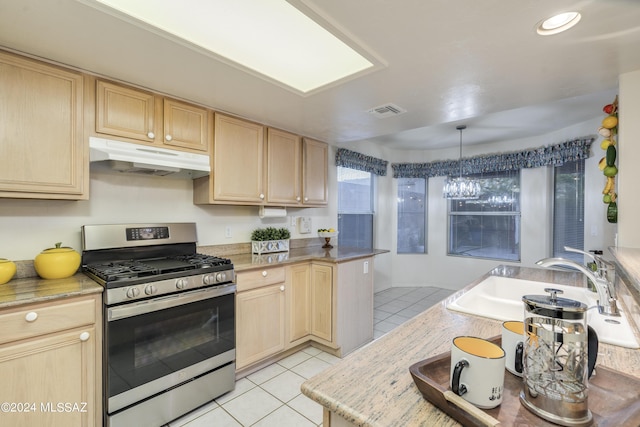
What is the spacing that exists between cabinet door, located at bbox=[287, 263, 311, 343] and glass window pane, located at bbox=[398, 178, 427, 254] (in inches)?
→ 113

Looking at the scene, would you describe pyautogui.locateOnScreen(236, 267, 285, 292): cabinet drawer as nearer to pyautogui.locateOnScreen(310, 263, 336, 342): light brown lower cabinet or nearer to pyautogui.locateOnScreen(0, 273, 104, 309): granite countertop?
pyautogui.locateOnScreen(310, 263, 336, 342): light brown lower cabinet

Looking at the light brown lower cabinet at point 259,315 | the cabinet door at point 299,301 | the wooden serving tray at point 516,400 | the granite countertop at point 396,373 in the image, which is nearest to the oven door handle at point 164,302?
the light brown lower cabinet at point 259,315

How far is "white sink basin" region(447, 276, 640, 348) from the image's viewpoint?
3.57ft

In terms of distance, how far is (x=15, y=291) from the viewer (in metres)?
1.50

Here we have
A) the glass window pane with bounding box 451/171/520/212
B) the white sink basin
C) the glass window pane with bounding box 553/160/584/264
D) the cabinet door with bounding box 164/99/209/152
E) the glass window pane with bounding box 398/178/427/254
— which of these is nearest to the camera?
the white sink basin

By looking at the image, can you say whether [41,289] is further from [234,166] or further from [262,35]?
[262,35]

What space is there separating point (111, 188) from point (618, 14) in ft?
10.0

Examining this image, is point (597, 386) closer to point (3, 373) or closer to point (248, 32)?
point (248, 32)

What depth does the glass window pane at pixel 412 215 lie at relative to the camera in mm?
5258

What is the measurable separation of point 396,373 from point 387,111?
2.17 meters

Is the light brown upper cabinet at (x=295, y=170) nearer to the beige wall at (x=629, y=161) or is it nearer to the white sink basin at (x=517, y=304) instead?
the white sink basin at (x=517, y=304)

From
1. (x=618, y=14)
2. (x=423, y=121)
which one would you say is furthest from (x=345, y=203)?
(x=618, y=14)

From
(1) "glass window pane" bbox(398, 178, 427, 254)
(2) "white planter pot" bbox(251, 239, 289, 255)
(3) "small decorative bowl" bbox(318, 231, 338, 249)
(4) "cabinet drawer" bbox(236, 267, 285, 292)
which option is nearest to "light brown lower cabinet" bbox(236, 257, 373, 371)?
(4) "cabinet drawer" bbox(236, 267, 285, 292)

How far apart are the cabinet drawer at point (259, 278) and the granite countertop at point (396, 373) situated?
148 cm
